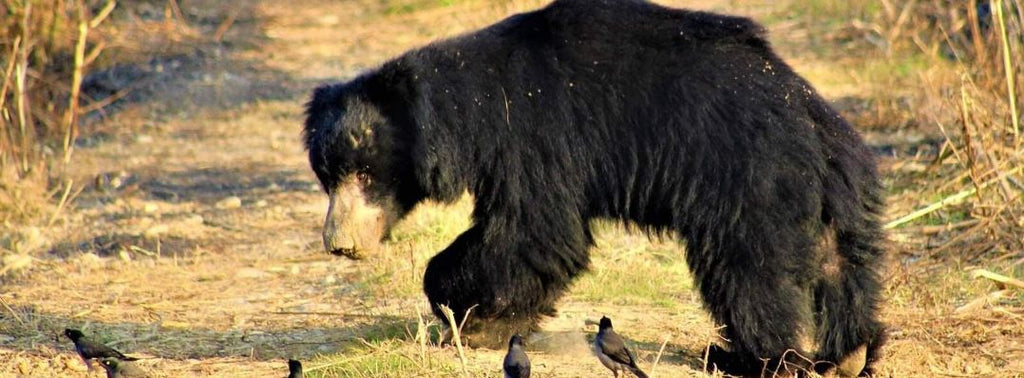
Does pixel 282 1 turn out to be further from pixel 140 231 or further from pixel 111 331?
pixel 111 331

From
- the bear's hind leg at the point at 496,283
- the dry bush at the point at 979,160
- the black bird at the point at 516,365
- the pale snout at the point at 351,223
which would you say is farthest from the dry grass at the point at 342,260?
the pale snout at the point at 351,223

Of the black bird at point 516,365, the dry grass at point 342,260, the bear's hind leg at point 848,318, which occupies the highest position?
the black bird at point 516,365

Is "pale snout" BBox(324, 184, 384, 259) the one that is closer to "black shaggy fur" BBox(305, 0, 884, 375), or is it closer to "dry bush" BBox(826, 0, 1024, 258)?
"black shaggy fur" BBox(305, 0, 884, 375)

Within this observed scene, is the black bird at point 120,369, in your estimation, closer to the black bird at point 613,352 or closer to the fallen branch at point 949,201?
the black bird at point 613,352

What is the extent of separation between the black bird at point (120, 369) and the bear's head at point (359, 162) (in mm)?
820

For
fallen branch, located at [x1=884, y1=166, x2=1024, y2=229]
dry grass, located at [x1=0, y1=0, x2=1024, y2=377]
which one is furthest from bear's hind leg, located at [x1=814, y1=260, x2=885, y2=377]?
fallen branch, located at [x1=884, y1=166, x2=1024, y2=229]

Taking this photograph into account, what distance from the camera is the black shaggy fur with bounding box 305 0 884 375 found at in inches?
167

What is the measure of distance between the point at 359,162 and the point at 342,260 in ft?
5.70

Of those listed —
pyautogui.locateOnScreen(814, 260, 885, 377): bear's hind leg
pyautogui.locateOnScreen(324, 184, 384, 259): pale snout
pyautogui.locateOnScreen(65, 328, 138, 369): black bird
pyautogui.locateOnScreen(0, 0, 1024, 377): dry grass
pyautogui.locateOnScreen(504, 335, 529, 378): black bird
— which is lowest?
pyautogui.locateOnScreen(0, 0, 1024, 377): dry grass

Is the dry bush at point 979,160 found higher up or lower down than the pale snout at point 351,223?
lower down

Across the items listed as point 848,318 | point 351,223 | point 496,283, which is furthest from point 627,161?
point 351,223

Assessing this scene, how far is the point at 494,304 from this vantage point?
4.63 meters

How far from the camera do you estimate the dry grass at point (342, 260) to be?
15.5 feet

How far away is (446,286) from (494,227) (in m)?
0.33
